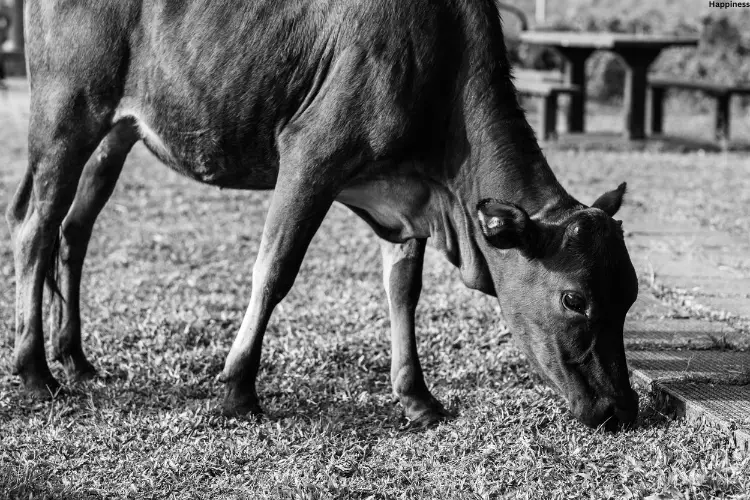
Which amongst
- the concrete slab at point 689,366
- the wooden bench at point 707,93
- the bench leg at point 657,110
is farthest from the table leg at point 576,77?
the concrete slab at point 689,366

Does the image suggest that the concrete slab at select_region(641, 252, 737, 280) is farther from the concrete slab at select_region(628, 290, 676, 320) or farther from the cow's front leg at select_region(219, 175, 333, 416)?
the cow's front leg at select_region(219, 175, 333, 416)

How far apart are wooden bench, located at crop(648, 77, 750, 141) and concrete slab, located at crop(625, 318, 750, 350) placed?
28.6ft

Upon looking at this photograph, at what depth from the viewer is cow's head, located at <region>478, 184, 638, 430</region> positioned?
163 inches

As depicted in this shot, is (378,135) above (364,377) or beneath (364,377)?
above

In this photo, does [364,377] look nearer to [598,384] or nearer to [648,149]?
[598,384]

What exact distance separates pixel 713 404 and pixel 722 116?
35.7ft

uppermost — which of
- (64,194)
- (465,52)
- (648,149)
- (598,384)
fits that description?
(465,52)

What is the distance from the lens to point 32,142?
5113 mm

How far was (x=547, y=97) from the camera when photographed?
13695 millimetres

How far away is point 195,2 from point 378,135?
3.63 feet

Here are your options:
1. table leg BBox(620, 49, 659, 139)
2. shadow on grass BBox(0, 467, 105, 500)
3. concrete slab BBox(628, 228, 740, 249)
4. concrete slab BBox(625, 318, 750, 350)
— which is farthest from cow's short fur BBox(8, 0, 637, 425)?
table leg BBox(620, 49, 659, 139)

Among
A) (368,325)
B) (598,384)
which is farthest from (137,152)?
(598,384)

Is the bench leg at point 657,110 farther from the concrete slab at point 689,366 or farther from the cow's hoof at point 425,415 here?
the cow's hoof at point 425,415

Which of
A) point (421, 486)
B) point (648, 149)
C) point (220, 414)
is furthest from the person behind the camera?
point (648, 149)
